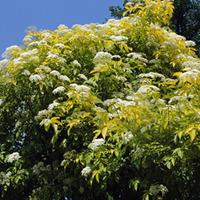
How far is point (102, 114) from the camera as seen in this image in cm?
433

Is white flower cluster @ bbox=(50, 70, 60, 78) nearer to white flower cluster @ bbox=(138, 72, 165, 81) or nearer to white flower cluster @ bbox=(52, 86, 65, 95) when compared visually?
white flower cluster @ bbox=(52, 86, 65, 95)

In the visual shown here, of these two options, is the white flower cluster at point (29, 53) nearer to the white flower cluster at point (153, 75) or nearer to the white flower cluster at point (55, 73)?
the white flower cluster at point (55, 73)

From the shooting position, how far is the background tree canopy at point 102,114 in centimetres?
416

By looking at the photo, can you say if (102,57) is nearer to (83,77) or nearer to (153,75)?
(83,77)

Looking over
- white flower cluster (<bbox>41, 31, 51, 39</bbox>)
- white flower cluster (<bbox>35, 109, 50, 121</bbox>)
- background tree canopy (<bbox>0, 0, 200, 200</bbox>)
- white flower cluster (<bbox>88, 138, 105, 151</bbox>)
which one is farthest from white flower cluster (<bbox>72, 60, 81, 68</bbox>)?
white flower cluster (<bbox>88, 138, 105, 151</bbox>)

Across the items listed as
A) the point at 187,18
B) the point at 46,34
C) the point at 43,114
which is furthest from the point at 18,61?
the point at 187,18

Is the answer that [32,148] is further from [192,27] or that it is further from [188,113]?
[192,27]

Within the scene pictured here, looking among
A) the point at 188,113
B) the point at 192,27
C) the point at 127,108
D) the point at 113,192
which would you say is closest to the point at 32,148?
the point at 113,192

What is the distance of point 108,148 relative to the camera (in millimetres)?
4375

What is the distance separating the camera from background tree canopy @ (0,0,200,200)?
4.16m

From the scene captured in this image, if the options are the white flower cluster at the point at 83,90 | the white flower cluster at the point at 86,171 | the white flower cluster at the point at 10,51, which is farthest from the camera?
the white flower cluster at the point at 10,51

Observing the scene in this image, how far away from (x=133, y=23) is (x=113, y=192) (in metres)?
1.91

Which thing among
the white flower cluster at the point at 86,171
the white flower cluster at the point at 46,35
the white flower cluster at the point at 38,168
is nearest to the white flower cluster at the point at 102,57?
the white flower cluster at the point at 46,35

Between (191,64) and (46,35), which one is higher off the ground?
(46,35)
